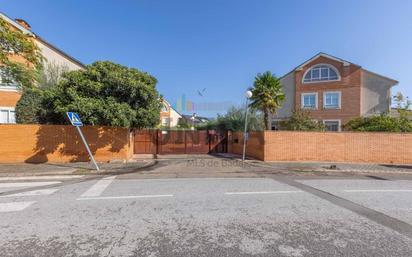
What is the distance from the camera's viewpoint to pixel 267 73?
19141 mm

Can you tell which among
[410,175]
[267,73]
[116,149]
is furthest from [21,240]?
[267,73]

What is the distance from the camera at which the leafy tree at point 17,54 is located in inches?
401

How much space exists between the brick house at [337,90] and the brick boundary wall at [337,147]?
1069 cm

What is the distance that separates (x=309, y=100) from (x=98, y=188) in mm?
25137

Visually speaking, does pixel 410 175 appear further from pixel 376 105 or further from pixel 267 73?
pixel 376 105

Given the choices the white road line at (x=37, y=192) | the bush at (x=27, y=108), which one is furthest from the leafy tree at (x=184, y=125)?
the white road line at (x=37, y=192)

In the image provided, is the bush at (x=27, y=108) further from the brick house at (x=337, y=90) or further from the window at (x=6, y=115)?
the brick house at (x=337, y=90)

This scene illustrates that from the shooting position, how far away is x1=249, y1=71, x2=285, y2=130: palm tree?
18641 millimetres

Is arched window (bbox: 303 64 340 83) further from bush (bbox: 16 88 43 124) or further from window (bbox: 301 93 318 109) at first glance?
bush (bbox: 16 88 43 124)

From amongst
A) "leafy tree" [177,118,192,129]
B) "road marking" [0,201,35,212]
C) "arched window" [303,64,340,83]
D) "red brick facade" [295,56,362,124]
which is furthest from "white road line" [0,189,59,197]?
"leafy tree" [177,118,192,129]

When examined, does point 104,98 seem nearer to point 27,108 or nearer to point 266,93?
point 27,108

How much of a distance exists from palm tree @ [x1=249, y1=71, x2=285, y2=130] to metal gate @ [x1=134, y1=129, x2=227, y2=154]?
4111 millimetres

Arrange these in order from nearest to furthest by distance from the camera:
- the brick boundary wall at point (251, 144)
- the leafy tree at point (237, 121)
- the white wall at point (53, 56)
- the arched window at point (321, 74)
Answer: the brick boundary wall at point (251, 144) < the white wall at point (53, 56) < the leafy tree at point (237, 121) < the arched window at point (321, 74)

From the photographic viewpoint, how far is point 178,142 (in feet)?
64.0
